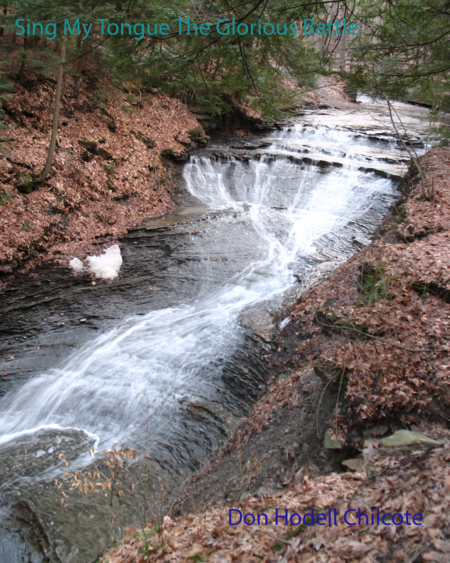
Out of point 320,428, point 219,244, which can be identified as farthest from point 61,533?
point 219,244

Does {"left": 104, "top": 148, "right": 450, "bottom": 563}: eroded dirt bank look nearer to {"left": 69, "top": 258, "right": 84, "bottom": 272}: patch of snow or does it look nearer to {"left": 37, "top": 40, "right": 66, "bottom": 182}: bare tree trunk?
{"left": 69, "top": 258, "right": 84, "bottom": 272}: patch of snow

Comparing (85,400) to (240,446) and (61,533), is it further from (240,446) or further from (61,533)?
(240,446)

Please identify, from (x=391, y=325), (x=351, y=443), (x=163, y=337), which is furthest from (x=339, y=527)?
(x=163, y=337)

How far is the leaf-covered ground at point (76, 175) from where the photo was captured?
9.06 meters

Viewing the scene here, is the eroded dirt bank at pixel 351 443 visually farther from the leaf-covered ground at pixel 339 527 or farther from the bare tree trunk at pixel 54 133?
the bare tree trunk at pixel 54 133

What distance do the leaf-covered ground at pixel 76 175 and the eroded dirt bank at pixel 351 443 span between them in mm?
6853

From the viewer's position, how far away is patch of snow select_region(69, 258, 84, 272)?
9.02 meters

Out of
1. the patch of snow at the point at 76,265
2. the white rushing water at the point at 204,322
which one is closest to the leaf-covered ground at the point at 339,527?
the white rushing water at the point at 204,322

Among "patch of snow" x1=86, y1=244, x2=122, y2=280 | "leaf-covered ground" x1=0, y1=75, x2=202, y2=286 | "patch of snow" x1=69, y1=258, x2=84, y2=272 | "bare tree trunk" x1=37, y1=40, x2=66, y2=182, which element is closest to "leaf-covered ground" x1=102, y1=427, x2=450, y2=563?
"patch of snow" x1=86, y1=244, x2=122, y2=280

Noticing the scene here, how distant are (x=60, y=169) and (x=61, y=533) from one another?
9298mm

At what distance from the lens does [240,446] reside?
452 cm

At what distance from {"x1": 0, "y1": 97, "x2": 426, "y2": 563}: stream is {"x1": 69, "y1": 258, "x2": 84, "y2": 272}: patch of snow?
0.35 metres

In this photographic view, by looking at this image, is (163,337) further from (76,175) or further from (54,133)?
(54,133)

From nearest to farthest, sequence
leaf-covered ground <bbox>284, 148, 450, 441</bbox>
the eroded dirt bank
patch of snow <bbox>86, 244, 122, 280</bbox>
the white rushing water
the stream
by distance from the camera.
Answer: the eroded dirt bank → leaf-covered ground <bbox>284, 148, 450, 441</bbox> → the stream → the white rushing water → patch of snow <bbox>86, 244, 122, 280</bbox>
